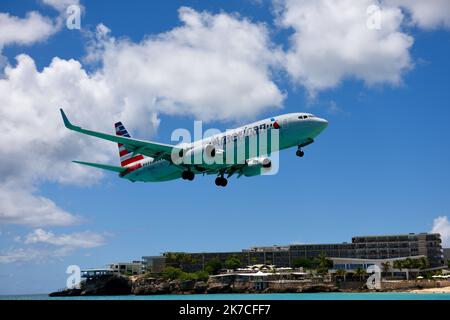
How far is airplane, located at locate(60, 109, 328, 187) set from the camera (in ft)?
228

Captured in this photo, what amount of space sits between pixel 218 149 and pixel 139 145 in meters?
10.0

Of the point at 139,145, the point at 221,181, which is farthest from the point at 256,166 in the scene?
the point at 139,145

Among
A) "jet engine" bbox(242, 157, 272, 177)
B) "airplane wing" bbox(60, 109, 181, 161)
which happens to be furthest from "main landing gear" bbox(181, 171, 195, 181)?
"jet engine" bbox(242, 157, 272, 177)

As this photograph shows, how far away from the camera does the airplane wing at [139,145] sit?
65.4m

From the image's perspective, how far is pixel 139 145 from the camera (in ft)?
236

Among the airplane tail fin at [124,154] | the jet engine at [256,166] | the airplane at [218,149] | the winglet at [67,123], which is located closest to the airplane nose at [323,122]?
the airplane at [218,149]

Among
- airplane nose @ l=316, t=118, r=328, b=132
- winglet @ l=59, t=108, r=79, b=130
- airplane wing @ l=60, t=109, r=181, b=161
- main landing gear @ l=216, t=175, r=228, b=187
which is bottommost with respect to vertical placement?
main landing gear @ l=216, t=175, r=228, b=187

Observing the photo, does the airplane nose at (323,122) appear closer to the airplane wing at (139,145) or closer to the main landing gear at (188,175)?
the main landing gear at (188,175)

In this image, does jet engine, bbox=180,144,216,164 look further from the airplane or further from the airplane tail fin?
the airplane tail fin

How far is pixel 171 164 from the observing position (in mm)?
77062
